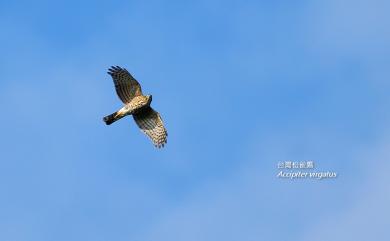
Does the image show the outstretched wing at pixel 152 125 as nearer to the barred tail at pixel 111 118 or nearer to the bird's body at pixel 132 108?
the bird's body at pixel 132 108

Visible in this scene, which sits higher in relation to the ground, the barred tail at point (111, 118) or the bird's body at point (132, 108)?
the bird's body at point (132, 108)

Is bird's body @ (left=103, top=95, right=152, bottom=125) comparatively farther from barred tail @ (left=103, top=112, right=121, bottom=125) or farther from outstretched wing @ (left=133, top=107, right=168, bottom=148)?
outstretched wing @ (left=133, top=107, right=168, bottom=148)

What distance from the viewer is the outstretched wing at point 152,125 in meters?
30.7

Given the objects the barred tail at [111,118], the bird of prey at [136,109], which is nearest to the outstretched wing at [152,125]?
the bird of prey at [136,109]

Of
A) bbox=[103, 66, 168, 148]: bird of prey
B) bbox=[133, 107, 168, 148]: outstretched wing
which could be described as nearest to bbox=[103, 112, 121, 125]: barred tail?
bbox=[103, 66, 168, 148]: bird of prey

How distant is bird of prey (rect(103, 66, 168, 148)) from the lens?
100ft

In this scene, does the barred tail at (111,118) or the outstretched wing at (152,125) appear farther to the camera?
the outstretched wing at (152,125)

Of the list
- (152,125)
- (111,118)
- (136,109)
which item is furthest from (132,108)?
(152,125)

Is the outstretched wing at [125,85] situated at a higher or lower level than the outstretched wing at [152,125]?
higher

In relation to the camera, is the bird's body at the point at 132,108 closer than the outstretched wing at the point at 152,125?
Yes

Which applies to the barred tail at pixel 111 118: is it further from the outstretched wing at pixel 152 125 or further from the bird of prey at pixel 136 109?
the outstretched wing at pixel 152 125

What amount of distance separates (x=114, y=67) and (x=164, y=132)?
3.21 metres

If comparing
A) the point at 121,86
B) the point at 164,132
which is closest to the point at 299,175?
the point at 164,132

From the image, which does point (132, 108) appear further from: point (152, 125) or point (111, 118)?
point (152, 125)
